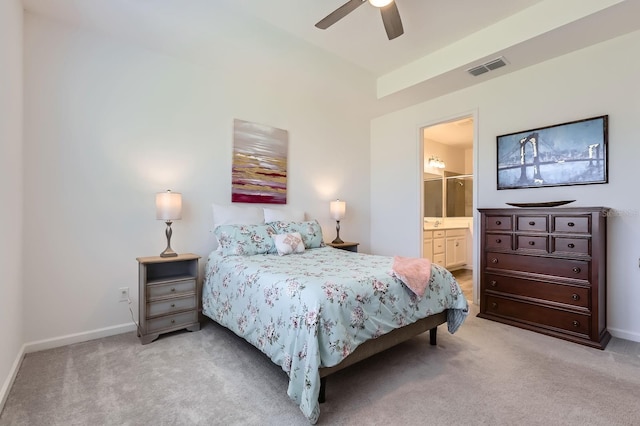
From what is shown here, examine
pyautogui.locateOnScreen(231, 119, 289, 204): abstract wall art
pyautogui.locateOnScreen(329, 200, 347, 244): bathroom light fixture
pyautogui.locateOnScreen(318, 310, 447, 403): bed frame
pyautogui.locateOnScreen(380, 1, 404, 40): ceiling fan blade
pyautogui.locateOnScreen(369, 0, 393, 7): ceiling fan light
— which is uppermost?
pyautogui.locateOnScreen(369, 0, 393, 7): ceiling fan light

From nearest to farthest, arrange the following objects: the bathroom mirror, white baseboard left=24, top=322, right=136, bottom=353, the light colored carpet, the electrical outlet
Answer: the light colored carpet, white baseboard left=24, top=322, right=136, bottom=353, the electrical outlet, the bathroom mirror

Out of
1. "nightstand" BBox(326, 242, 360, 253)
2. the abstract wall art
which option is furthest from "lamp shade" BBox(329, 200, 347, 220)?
the abstract wall art

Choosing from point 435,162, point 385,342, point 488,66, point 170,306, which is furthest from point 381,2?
point 435,162

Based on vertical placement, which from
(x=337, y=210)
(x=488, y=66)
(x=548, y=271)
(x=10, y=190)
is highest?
(x=488, y=66)

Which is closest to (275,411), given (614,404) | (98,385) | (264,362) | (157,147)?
(264,362)

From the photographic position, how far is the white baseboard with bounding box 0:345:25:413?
66.4 inches

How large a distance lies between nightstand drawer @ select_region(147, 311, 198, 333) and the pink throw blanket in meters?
1.91

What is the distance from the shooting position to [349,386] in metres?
1.91

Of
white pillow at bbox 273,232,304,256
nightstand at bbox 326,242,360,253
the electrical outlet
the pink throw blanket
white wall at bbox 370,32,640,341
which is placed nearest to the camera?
the pink throw blanket

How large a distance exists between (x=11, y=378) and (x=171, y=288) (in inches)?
42.3

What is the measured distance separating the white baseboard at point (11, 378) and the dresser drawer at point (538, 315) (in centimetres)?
381

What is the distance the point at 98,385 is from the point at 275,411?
117cm

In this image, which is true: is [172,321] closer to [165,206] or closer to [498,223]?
[165,206]

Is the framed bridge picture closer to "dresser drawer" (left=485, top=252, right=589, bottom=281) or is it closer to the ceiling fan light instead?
"dresser drawer" (left=485, top=252, right=589, bottom=281)
